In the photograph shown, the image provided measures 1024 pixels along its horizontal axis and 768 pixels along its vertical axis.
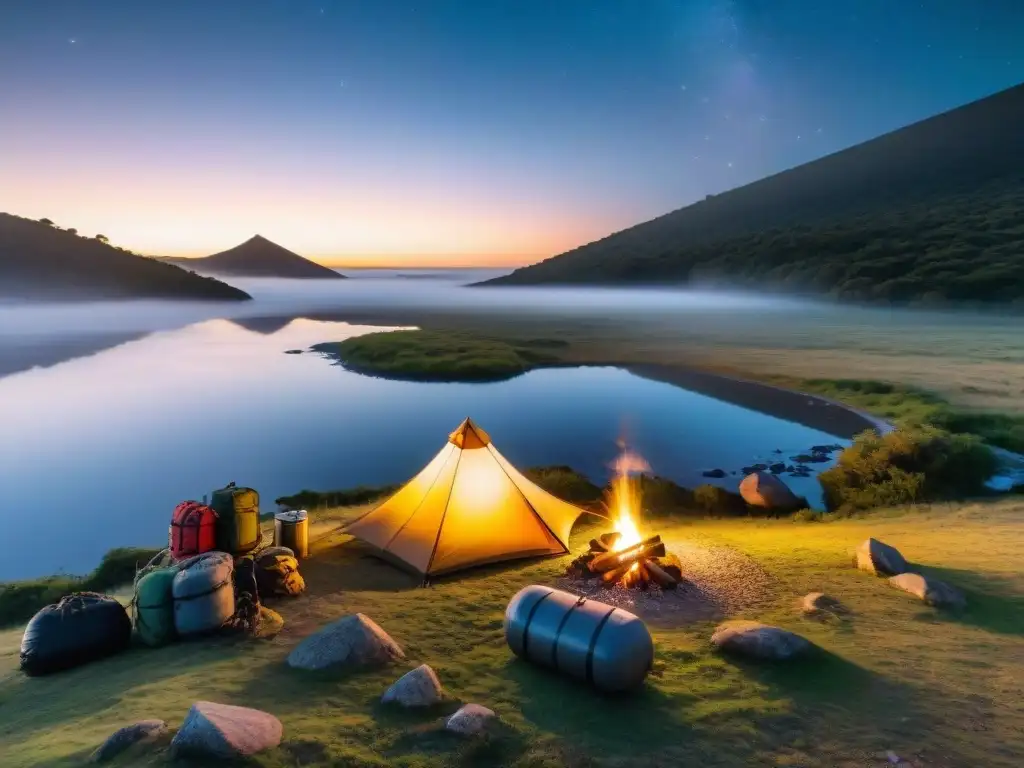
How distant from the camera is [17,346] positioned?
99.8 meters

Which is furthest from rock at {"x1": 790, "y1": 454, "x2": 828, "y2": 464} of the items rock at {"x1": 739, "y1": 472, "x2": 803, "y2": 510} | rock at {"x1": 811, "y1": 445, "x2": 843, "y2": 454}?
rock at {"x1": 739, "y1": 472, "x2": 803, "y2": 510}

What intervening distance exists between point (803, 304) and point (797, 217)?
66.5 metres

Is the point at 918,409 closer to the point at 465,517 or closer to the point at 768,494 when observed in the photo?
the point at 768,494

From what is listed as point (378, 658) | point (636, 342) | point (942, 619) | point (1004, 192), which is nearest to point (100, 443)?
point (378, 658)

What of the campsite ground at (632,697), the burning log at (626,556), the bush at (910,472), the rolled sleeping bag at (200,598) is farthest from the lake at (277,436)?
the burning log at (626,556)

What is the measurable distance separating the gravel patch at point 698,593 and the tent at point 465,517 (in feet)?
6.20

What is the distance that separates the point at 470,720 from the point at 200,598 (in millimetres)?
4762

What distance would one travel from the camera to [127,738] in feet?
21.3

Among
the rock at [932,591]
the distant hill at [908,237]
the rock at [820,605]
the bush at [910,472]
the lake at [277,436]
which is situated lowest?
the lake at [277,436]

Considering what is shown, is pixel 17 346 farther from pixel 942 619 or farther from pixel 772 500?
pixel 942 619

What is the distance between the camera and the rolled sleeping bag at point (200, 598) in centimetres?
973

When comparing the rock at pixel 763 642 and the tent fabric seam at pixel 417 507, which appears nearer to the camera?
the rock at pixel 763 642

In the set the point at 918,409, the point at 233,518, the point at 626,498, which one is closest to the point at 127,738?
the point at 233,518

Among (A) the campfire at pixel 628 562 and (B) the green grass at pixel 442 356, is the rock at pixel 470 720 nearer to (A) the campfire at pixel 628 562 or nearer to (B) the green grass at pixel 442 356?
(A) the campfire at pixel 628 562
